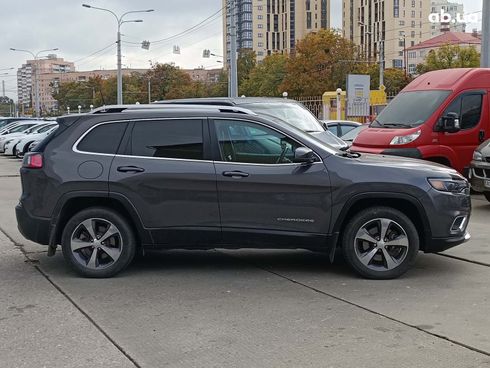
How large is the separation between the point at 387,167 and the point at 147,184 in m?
2.41

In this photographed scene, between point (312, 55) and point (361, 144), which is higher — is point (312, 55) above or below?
above

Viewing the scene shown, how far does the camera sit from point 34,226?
6535mm

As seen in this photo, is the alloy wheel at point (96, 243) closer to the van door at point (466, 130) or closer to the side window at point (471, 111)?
the van door at point (466, 130)

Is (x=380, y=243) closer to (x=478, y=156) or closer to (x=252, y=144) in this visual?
(x=252, y=144)

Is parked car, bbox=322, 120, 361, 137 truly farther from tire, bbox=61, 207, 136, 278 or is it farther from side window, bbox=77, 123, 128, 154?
tire, bbox=61, 207, 136, 278

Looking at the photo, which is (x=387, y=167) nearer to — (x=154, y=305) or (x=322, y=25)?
(x=154, y=305)

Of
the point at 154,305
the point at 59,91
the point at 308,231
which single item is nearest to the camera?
the point at 154,305

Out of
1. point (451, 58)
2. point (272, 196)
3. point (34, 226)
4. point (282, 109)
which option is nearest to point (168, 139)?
point (272, 196)

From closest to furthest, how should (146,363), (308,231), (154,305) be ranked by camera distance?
(146,363) → (154,305) → (308,231)

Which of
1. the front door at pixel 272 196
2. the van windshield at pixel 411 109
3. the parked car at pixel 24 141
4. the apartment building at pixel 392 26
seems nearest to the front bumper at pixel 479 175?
the van windshield at pixel 411 109

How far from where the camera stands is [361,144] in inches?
487

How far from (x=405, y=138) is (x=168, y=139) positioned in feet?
21.4

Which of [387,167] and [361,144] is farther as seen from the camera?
[361,144]

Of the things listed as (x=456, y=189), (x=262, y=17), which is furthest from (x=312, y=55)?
(x=262, y=17)
